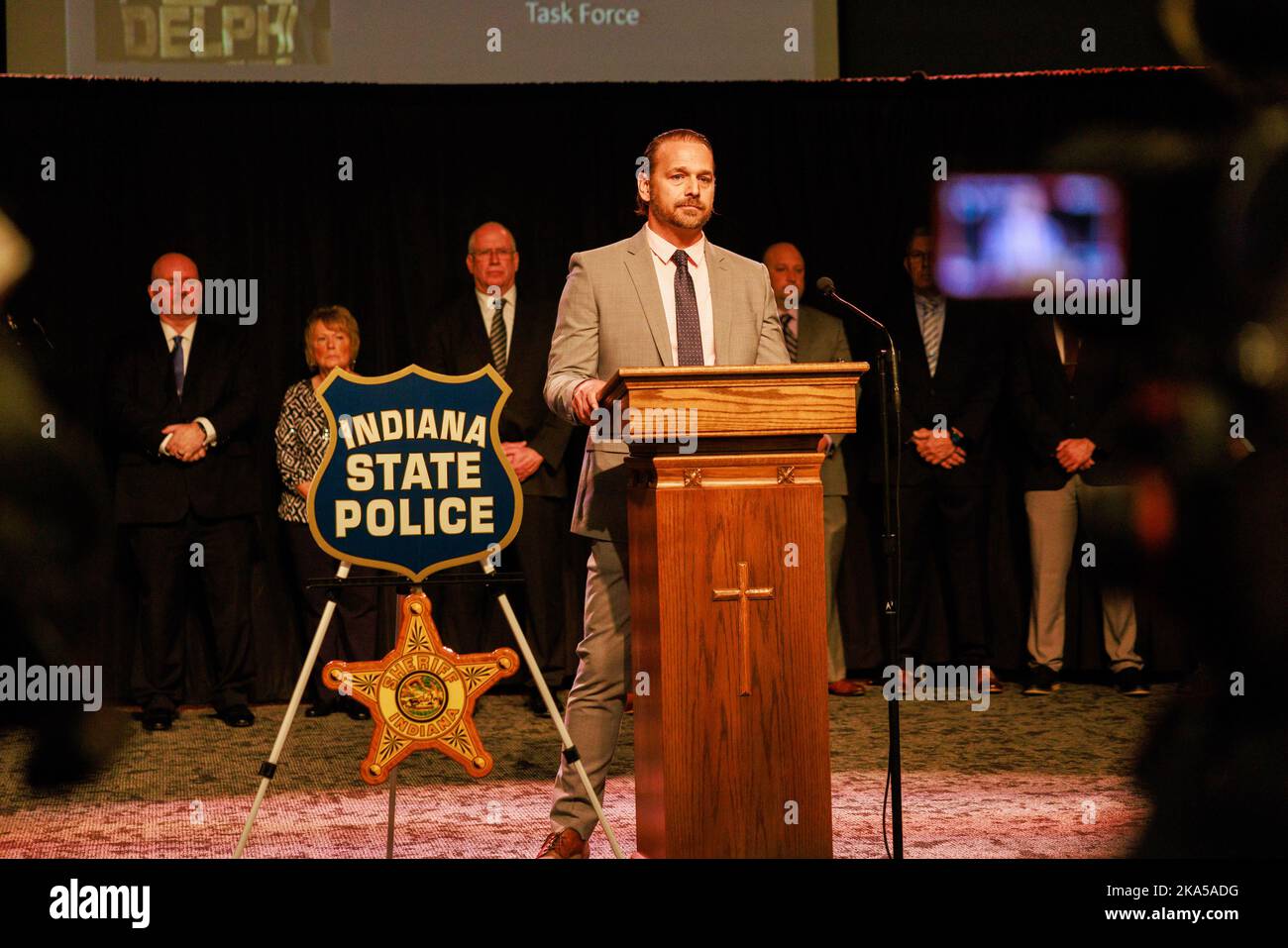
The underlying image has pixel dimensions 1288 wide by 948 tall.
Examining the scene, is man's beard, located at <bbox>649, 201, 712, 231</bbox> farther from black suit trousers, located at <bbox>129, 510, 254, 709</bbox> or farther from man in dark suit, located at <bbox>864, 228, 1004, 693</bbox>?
black suit trousers, located at <bbox>129, 510, 254, 709</bbox>

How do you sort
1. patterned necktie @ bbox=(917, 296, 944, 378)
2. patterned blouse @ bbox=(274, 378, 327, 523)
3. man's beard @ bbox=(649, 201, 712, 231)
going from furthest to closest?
patterned necktie @ bbox=(917, 296, 944, 378), patterned blouse @ bbox=(274, 378, 327, 523), man's beard @ bbox=(649, 201, 712, 231)

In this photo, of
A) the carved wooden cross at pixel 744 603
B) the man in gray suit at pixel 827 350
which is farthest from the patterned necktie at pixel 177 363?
the carved wooden cross at pixel 744 603

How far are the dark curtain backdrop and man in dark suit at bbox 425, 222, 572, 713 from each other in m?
0.55

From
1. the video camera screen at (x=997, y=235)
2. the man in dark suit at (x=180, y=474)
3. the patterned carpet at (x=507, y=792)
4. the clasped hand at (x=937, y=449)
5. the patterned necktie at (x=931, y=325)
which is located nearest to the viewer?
the patterned carpet at (x=507, y=792)

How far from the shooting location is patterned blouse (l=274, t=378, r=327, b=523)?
246 inches

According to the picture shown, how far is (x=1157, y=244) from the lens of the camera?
85 centimetres

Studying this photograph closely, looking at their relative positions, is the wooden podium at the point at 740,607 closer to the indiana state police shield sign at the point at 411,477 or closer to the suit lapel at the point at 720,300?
the suit lapel at the point at 720,300

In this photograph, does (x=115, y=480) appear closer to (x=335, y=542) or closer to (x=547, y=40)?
(x=547, y=40)

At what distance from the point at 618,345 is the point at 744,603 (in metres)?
0.81

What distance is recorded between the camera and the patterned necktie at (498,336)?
6.35 m

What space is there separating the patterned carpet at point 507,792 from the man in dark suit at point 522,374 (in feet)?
2.17

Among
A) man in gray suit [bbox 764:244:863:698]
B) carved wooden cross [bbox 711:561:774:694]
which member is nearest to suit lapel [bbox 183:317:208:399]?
man in gray suit [bbox 764:244:863:698]
